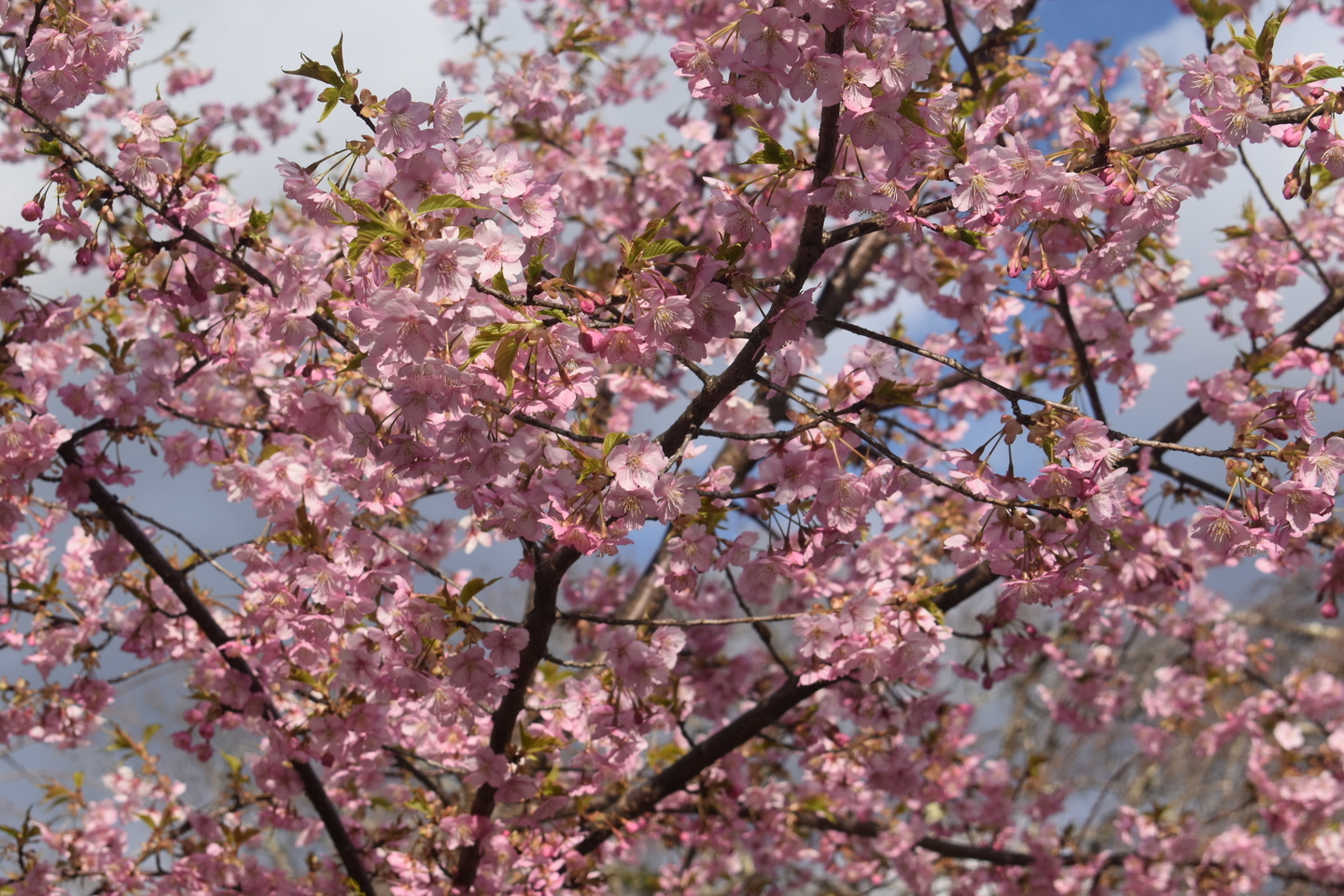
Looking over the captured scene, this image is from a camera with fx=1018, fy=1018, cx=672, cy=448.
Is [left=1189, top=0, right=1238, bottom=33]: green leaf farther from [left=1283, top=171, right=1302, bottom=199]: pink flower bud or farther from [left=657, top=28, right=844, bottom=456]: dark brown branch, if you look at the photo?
[left=657, top=28, right=844, bottom=456]: dark brown branch

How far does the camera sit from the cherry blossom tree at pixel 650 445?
73.2 inches

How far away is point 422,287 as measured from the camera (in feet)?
5.43

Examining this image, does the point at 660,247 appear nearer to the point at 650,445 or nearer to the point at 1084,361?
the point at 650,445

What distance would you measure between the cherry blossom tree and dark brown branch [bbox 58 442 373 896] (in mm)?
15

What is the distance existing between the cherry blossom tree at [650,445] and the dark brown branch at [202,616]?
15 mm

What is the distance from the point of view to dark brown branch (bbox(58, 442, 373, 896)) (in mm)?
3084

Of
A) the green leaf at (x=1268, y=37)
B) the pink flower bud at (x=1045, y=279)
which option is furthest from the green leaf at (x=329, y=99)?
the green leaf at (x=1268, y=37)

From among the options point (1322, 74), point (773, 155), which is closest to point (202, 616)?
point (773, 155)

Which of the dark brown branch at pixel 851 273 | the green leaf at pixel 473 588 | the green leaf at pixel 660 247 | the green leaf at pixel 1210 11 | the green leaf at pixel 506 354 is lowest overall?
the green leaf at pixel 506 354

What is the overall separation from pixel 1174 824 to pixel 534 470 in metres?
4.64

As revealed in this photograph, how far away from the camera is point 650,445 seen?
1.88 m

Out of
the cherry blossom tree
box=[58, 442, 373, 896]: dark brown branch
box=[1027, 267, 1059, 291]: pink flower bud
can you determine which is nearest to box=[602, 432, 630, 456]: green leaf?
the cherry blossom tree

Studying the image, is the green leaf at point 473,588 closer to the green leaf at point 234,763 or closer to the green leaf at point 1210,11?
the green leaf at point 234,763

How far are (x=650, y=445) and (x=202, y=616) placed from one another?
196 centimetres
